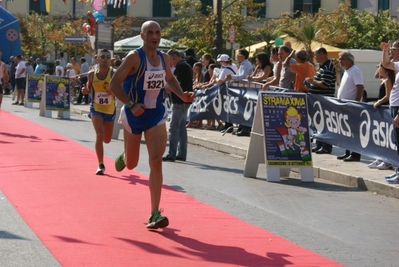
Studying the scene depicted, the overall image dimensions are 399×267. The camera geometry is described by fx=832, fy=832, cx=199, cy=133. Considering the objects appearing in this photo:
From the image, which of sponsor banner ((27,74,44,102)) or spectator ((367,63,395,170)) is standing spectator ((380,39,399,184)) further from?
sponsor banner ((27,74,44,102))

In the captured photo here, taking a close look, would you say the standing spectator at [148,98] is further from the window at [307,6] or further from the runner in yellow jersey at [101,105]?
the window at [307,6]

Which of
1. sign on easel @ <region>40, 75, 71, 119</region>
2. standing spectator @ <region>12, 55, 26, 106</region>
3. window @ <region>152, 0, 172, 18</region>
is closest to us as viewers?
sign on easel @ <region>40, 75, 71, 119</region>

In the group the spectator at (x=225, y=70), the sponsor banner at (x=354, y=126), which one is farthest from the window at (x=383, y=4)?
the sponsor banner at (x=354, y=126)

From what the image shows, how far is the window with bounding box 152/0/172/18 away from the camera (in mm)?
60688

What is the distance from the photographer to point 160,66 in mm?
8070

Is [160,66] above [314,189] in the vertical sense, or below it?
above

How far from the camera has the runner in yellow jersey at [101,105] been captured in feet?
39.1

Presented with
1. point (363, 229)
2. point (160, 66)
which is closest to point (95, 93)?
point (160, 66)

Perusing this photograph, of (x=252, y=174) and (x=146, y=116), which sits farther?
(x=252, y=174)

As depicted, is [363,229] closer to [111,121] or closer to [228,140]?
[111,121]

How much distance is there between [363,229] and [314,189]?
2.83 m

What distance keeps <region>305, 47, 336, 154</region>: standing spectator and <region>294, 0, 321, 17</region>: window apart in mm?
44059

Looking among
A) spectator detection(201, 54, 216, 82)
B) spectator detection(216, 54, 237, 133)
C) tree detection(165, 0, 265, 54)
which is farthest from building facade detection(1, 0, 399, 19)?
spectator detection(216, 54, 237, 133)

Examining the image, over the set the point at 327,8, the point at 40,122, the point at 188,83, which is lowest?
the point at 40,122
